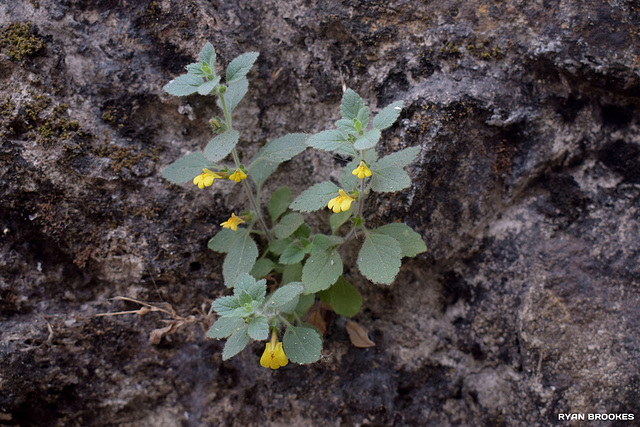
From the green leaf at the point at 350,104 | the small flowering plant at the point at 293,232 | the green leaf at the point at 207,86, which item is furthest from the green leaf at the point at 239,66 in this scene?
the green leaf at the point at 350,104

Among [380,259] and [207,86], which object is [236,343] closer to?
[380,259]

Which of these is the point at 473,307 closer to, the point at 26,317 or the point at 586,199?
the point at 586,199

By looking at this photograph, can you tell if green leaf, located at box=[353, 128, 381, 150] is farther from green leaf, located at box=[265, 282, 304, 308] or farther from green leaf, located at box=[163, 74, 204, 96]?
green leaf, located at box=[163, 74, 204, 96]

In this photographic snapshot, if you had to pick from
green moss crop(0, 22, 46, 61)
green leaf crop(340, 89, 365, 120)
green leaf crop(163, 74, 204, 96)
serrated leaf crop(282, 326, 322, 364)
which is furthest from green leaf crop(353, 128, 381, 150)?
green moss crop(0, 22, 46, 61)

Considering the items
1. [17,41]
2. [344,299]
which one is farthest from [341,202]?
[17,41]

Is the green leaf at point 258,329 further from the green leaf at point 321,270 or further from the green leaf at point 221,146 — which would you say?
the green leaf at point 221,146
